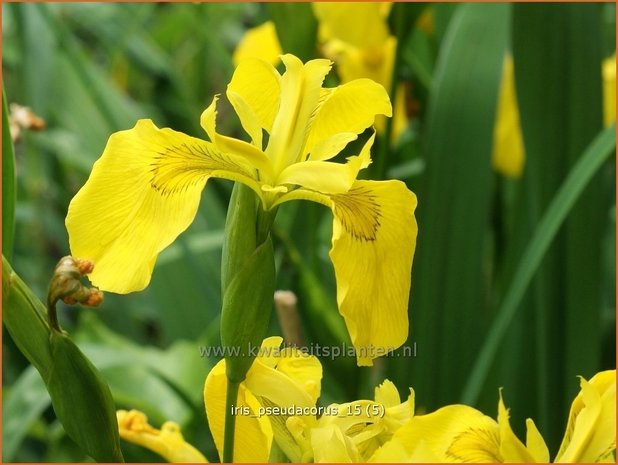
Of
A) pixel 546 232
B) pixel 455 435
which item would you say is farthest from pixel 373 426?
pixel 546 232

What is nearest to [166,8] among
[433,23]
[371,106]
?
[433,23]

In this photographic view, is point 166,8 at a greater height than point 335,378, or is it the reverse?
point 166,8

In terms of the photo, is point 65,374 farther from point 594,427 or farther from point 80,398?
point 594,427

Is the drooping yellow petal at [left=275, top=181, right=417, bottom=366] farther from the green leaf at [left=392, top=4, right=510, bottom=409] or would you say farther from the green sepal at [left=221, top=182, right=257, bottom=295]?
the green leaf at [left=392, top=4, right=510, bottom=409]

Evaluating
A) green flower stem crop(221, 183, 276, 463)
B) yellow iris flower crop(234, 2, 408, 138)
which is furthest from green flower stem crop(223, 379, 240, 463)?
yellow iris flower crop(234, 2, 408, 138)

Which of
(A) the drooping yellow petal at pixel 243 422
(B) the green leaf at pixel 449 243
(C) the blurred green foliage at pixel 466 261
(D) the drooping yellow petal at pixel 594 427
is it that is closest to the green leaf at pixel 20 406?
(C) the blurred green foliage at pixel 466 261

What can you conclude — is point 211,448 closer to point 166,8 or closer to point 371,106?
point 371,106

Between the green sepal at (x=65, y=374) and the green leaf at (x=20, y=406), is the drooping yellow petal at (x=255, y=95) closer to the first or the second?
the green sepal at (x=65, y=374)
